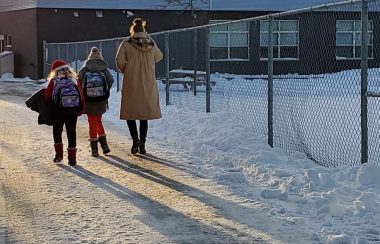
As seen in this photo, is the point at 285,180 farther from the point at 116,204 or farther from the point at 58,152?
the point at 58,152

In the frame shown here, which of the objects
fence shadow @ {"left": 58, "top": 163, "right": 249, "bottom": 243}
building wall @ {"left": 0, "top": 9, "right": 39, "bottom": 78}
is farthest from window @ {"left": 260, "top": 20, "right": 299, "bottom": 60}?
fence shadow @ {"left": 58, "top": 163, "right": 249, "bottom": 243}

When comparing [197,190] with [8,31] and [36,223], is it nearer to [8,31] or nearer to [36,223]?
[36,223]

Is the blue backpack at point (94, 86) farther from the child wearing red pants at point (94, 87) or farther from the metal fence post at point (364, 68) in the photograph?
the metal fence post at point (364, 68)

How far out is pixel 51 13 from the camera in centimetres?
3297

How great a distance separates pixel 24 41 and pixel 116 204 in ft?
94.8

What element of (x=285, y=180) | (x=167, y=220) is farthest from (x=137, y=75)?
(x=167, y=220)

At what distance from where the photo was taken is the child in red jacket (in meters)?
8.70

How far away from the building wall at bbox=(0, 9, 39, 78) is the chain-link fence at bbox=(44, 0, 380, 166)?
1517mm

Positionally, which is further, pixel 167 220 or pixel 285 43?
pixel 285 43

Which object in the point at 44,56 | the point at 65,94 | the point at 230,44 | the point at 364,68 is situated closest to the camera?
the point at 364,68

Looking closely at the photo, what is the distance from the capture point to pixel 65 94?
869 cm

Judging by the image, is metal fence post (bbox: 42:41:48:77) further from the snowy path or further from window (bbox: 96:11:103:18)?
the snowy path

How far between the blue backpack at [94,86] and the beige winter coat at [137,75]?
0.33 meters

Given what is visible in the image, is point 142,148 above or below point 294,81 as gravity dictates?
below
